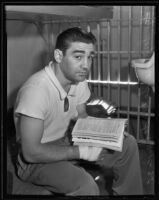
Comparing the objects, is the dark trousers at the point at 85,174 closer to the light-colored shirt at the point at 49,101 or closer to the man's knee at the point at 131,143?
the man's knee at the point at 131,143

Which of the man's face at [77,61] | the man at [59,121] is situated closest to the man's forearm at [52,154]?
the man at [59,121]

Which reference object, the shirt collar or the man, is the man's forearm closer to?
the man

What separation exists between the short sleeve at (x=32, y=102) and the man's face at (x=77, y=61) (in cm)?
11

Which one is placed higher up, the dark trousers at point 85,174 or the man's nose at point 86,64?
the man's nose at point 86,64

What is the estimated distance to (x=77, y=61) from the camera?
1.13 m

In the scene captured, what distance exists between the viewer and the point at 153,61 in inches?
45.4

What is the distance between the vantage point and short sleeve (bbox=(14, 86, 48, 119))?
3.60 ft

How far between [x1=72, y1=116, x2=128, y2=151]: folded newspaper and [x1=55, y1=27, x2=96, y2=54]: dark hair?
0.25 metres

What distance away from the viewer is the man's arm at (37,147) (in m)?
1.10

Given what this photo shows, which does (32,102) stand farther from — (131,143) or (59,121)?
(131,143)

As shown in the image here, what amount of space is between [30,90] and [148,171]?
48 centimetres

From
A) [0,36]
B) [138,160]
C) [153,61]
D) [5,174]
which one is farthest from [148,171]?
[0,36]

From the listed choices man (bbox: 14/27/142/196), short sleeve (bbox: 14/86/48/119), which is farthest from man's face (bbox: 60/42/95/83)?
short sleeve (bbox: 14/86/48/119)
